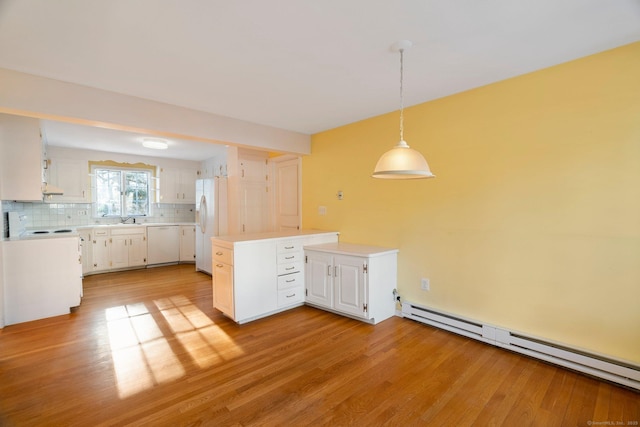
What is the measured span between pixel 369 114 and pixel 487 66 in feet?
4.72

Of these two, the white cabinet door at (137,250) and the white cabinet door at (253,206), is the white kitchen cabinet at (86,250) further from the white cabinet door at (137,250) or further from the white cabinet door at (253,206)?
the white cabinet door at (253,206)

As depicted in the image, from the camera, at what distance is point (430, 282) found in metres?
3.10

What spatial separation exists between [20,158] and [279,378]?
3.96 m

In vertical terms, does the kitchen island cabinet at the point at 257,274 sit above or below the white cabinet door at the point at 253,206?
below

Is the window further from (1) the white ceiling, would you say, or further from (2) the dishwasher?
(1) the white ceiling

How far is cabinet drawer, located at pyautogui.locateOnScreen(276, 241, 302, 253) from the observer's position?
349cm

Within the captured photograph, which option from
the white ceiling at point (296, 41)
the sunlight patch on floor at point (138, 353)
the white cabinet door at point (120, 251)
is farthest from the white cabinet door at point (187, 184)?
the white ceiling at point (296, 41)

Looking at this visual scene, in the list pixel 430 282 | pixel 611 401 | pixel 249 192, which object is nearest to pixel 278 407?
pixel 430 282

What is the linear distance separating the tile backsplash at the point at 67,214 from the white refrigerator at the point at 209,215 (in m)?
1.65

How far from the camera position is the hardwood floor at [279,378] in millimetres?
1773

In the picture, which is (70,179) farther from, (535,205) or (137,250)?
(535,205)

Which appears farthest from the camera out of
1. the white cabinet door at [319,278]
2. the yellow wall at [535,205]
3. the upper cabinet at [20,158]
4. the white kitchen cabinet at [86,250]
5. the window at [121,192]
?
the window at [121,192]

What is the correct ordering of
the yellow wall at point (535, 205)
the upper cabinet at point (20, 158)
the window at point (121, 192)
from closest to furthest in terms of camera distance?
1. the yellow wall at point (535, 205)
2. the upper cabinet at point (20, 158)
3. the window at point (121, 192)

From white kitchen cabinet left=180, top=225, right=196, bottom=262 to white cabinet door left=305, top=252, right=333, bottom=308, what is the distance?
3815 mm
